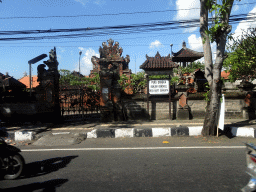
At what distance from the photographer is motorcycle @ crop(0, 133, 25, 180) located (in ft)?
12.3

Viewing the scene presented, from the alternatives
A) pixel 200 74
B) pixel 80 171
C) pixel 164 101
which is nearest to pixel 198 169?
pixel 80 171

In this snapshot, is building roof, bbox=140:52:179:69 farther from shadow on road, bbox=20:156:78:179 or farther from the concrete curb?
shadow on road, bbox=20:156:78:179

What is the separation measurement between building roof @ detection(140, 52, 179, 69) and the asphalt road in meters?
12.9

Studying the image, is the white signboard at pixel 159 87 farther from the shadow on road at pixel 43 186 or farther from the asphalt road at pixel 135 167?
the shadow on road at pixel 43 186

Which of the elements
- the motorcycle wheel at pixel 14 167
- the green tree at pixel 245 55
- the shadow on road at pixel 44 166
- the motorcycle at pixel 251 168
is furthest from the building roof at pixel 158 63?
the motorcycle at pixel 251 168

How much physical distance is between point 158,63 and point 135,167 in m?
15.8

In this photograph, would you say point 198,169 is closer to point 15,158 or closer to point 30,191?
point 30,191

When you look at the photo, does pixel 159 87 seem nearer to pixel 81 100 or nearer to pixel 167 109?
pixel 167 109

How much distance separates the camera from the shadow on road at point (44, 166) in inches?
158

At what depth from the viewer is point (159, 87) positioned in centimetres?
1030

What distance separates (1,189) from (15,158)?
0.58 m

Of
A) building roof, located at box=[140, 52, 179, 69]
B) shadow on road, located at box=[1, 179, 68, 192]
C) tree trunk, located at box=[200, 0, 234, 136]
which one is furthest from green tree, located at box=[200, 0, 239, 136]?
building roof, located at box=[140, 52, 179, 69]

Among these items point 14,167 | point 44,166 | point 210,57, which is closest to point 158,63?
point 210,57

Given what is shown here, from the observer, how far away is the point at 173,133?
750cm
